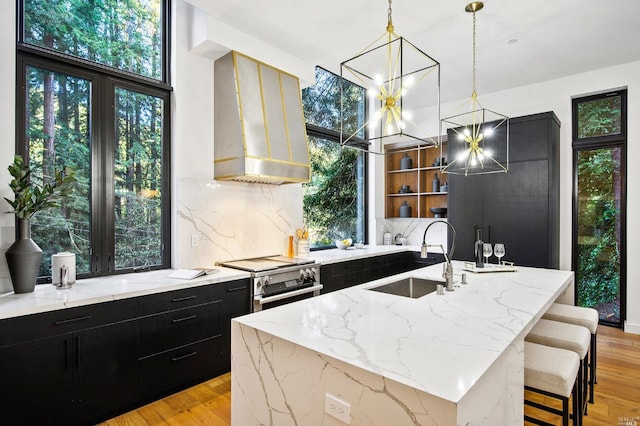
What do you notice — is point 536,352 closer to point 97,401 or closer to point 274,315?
point 274,315

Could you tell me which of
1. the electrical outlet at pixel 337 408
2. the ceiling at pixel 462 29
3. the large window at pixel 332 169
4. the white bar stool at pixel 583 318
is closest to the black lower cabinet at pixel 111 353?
the electrical outlet at pixel 337 408

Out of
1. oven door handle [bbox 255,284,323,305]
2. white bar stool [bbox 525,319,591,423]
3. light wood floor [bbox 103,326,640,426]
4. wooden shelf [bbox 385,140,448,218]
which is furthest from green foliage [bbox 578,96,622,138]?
oven door handle [bbox 255,284,323,305]

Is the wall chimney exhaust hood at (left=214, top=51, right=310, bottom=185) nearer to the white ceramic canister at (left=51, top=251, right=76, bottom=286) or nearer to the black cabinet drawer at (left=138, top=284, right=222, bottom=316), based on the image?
the black cabinet drawer at (left=138, top=284, right=222, bottom=316)

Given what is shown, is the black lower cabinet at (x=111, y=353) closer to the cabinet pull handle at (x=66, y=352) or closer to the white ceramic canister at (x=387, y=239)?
the cabinet pull handle at (x=66, y=352)

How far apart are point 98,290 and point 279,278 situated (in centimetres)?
142

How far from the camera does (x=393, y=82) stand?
2.07 meters

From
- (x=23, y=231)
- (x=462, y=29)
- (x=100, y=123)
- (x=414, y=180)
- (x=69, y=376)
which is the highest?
(x=462, y=29)

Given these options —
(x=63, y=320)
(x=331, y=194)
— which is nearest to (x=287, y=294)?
(x=63, y=320)

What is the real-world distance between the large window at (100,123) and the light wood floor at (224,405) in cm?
110

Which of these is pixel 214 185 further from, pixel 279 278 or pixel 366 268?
pixel 366 268

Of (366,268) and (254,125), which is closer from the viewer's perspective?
(254,125)

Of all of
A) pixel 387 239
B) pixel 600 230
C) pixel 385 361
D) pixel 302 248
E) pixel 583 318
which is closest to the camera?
pixel 385 361

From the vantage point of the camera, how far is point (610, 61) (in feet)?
13.0

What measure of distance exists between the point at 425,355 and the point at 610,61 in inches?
176
